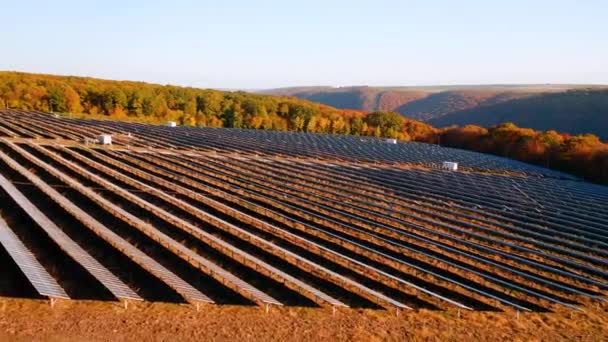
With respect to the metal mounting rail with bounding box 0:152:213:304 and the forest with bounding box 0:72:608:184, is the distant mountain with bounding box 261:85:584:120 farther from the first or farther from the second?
the metal mounting rail with bounding box 0:152:213:304

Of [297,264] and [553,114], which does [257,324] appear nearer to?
[297,264]

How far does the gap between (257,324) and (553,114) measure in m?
91.5

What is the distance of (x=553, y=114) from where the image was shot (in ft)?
286

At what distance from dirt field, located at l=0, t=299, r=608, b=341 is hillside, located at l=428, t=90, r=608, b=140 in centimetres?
6856

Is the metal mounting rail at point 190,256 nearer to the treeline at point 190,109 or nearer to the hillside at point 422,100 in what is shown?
the treeline at point 190,109

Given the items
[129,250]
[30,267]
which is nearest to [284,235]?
[129,250]

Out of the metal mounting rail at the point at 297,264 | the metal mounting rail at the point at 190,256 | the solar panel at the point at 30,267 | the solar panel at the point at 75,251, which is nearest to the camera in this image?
the solar panel at the point at 30,267

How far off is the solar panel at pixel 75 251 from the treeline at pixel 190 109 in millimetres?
50541

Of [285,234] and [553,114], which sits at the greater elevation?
[285,234]

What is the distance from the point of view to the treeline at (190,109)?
63.5 metres

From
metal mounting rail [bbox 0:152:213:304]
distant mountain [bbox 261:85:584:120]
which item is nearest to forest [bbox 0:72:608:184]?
metal mounting rail [bbox 0:152:213:304]

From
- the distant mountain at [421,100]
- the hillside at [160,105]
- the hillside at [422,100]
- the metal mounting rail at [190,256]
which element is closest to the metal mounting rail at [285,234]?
the metal mounting rail at [190,256]

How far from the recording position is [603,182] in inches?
1517

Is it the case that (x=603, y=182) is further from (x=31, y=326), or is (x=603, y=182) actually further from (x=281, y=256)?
(x=31, y=326)
